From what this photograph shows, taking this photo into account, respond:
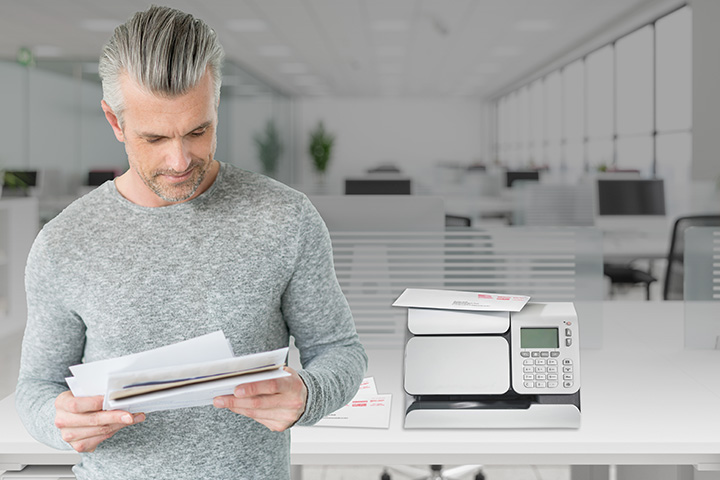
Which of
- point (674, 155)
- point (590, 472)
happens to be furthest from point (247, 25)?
point (590, 472)

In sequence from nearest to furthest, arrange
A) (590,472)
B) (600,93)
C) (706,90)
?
(590,472), (706,90), (600,93)

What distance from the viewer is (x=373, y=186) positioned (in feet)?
16.6

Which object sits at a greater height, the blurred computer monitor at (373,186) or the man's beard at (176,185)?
the blurred computer monitor at (373,186)

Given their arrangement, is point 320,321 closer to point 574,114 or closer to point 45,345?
point 45,345

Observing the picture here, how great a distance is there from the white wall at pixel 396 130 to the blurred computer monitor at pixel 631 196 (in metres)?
15.2

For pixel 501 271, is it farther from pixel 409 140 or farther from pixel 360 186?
pixel 409 140

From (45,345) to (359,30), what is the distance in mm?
8768

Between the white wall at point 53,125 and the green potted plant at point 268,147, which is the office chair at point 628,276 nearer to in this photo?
the white wall at point 53,125

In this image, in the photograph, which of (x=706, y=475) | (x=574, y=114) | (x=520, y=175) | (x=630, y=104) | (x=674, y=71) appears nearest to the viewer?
(x=706, y=475)

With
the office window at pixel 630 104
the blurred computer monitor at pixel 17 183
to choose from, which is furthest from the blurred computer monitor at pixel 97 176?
the office window at pixel 630 104

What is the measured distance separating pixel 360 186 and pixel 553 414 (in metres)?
3.64

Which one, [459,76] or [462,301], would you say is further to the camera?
[459,76]

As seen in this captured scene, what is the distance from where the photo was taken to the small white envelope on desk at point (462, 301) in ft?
4.98

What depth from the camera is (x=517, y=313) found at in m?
1.54
